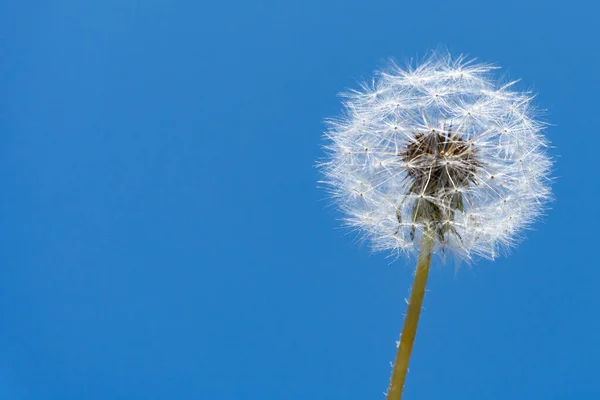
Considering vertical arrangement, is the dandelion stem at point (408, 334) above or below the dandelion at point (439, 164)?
below

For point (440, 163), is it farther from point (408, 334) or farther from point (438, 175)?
point (408, 334)

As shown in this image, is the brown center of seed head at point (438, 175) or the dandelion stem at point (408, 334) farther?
the brown center of seed head at point (438, 175)

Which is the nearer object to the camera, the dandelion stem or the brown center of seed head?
the dandelion stem

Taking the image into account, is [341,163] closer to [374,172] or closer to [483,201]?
[374,172]

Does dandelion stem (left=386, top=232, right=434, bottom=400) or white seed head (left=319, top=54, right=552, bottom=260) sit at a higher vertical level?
white seed head (left=319, top=54, right=552, bottom=260)

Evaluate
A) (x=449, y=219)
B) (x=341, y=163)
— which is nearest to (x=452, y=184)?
(x=449, y=219)

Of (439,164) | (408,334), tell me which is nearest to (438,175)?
(439,164)

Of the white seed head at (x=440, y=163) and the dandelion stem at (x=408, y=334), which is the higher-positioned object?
the white seed head at (x=440, y=163)

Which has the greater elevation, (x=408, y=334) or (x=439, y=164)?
(x=439, y=164)
